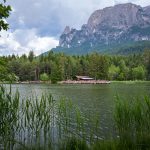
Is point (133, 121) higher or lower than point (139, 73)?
lower

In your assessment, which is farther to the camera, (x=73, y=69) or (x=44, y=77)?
(x=73, y=69)

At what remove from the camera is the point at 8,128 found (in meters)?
14.4

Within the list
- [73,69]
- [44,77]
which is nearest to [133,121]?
[44,77]

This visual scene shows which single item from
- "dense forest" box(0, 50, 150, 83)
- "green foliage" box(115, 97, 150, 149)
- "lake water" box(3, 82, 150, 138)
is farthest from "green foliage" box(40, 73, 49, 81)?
"green foliage" box(115, 97, 150, 149)

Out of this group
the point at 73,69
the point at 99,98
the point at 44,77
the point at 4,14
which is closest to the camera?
the point at 4,14

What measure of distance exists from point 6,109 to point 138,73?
17426 centimetres

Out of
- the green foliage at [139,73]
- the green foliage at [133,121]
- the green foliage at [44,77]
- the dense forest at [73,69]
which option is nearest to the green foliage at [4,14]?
the green foliage at [133,121]

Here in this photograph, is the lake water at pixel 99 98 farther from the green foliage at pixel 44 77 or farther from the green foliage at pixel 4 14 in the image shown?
the green foliage at pixel 44 77

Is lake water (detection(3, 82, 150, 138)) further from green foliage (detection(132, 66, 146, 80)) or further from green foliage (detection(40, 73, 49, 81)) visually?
green foliage (detection(132, 66, 146, 80))

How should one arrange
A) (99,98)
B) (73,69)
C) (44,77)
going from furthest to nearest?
(73,69) → (44,77) → (99,98)

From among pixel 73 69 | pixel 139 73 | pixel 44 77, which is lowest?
pixel 44 77

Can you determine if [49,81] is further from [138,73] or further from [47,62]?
[138,73]

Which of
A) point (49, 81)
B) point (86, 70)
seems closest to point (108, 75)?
point (86, 70)

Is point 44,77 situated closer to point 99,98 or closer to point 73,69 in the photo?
point 73,69
